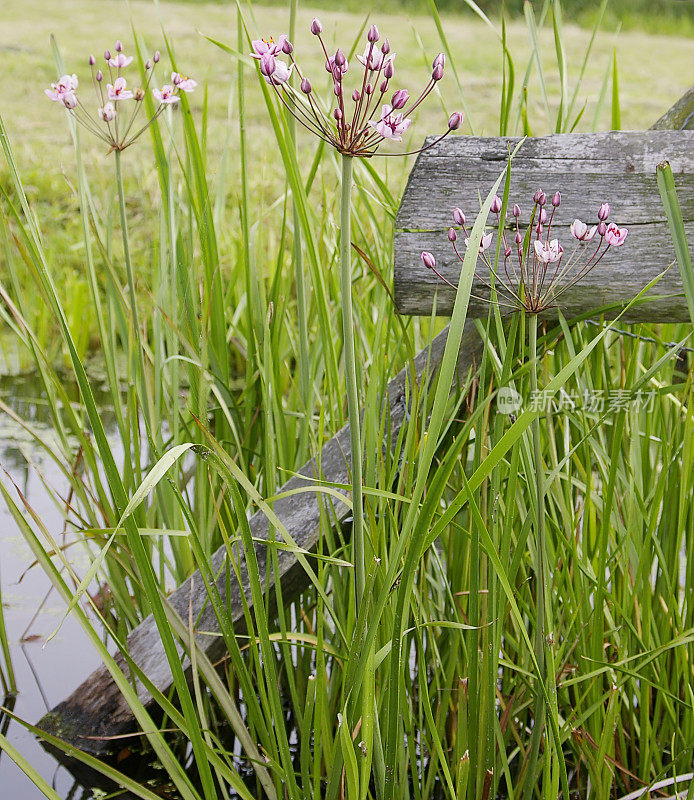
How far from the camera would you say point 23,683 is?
60.0 inches

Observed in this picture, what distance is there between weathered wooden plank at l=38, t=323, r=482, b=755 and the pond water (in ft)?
0.52

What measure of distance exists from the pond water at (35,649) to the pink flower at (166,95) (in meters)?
0.51

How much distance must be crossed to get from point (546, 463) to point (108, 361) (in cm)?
63

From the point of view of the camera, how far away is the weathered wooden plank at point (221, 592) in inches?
42.1

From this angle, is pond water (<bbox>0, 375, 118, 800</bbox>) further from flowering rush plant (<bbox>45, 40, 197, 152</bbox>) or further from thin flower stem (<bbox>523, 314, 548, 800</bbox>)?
thin flower stem (<bbox>523, 314, 548, 800</bbox>)

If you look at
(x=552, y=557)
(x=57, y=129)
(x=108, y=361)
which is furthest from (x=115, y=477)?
(x=57, y=129)

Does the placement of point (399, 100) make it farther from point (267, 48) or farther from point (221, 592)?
point (221, 592)

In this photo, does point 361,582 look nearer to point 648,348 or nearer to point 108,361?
point 108,361

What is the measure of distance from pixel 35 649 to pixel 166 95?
3.75 feet

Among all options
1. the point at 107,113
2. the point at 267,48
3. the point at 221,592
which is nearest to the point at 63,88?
the point at 107,113

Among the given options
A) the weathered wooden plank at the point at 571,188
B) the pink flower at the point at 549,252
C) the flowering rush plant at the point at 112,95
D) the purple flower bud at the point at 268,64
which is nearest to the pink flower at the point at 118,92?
the flowering rush plant at the point at 112,95

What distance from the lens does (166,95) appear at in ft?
3.66

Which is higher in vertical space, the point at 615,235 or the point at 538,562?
the point at 615,235

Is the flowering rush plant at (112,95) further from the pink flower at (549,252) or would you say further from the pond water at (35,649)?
the pink flower at (549,252)
